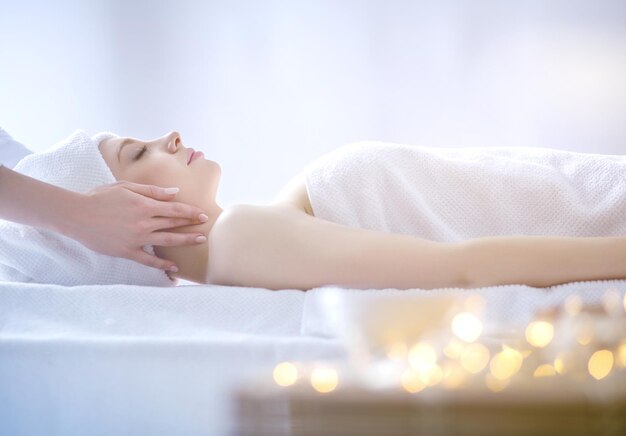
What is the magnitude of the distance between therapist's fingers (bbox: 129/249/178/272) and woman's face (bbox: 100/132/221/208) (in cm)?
15

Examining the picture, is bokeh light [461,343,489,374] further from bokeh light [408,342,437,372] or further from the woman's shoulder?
the woman's shoulder

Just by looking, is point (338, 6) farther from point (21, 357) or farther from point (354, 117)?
point (21, 357)

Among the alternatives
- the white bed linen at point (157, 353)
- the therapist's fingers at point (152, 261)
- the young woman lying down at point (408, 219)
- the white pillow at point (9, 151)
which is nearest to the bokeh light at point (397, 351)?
the white bed linen at point (157, 353)

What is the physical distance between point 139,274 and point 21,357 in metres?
0.49

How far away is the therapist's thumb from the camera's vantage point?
1540 mm

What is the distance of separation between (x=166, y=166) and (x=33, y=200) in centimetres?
31

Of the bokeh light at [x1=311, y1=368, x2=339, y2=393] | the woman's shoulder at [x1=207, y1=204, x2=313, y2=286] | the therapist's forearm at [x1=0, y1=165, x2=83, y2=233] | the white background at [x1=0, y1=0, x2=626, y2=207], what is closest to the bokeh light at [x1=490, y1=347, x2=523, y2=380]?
the bokeh light at [x1=311, y1=368, x2=339, y2=393]

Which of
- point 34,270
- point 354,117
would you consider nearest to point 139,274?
point 34,270

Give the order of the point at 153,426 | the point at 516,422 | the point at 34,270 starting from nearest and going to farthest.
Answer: the point at 516,422
the point at 153,426
the point at 34,270

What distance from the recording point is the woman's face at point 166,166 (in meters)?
1.61

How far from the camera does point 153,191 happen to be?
154 centimetres

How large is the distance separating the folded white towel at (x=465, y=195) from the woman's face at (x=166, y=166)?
250mm

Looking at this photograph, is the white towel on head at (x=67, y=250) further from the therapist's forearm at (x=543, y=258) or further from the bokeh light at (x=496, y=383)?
the bokeh light at (x=496, y=383)

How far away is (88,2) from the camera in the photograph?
269 centimetres
